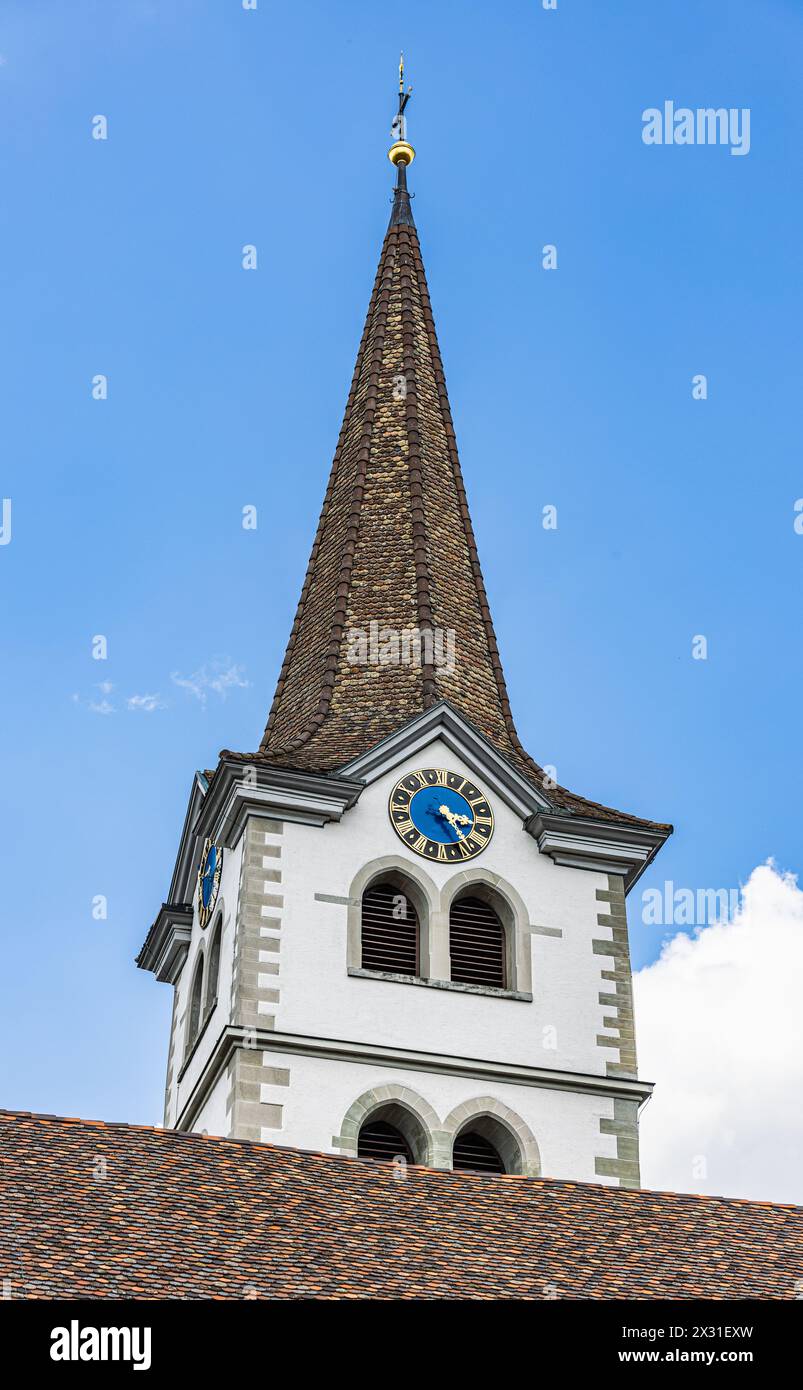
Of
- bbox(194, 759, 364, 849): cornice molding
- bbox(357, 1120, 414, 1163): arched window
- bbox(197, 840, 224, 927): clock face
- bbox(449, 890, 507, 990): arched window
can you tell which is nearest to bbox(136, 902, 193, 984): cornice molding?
bbox(197, 840, 224, 927): clock face

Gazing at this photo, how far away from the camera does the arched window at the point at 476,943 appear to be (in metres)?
30.6

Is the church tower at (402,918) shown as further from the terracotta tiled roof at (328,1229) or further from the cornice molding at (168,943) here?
the terracotta tiled roof at (328,1229)

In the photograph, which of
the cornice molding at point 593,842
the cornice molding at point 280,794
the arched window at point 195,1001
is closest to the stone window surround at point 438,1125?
the cornice molding at point 280,794

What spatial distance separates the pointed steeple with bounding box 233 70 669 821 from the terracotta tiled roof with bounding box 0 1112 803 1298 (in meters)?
10.8

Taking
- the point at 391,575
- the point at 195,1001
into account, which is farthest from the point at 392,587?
the point at 195,1001

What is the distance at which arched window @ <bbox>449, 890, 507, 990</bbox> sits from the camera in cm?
3056

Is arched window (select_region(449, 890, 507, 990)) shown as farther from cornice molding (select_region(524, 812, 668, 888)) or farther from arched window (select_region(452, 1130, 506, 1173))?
arched window (select_region(452, 1130, 506, 1173))

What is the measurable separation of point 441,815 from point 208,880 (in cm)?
357

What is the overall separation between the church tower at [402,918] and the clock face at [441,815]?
3 cm

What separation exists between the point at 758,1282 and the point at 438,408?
21.9 meters
